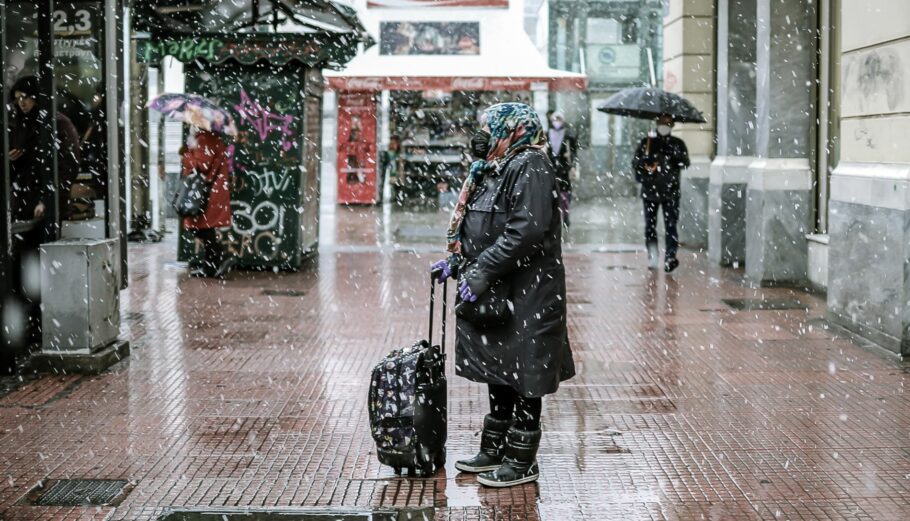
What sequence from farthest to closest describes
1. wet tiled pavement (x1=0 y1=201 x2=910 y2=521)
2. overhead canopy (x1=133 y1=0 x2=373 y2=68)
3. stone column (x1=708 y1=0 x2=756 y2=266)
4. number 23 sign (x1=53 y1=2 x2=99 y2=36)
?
stone column (x1=708 y1=0 x2=756 y2=266) < overhead canopy (x1=133 y1=0 x2=373 y2=68) < number 23 sign (x1=53 y1=2 x2=99 y2=36) < wet tiled pavement (x1=0 y1=201 x2=910 y2=521)

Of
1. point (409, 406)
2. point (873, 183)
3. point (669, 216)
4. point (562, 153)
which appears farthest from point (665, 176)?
point (409, 406)

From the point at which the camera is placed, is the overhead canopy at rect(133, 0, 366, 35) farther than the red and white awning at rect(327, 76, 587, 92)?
No

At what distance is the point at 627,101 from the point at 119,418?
8777 millimetres

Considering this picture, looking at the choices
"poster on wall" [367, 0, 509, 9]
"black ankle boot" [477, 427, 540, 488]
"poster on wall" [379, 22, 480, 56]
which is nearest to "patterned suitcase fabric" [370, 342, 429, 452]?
"black ankle boot" [477, 427, 540, 488]

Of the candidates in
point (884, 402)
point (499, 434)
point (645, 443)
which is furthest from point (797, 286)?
point (499, 434)

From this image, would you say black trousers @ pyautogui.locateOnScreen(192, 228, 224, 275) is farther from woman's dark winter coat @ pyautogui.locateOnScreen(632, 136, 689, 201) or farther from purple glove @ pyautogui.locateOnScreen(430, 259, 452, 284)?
purple glove @ pyautogui.locateOnScreen(430, 259, 452, 284)

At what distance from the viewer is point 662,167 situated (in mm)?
14414

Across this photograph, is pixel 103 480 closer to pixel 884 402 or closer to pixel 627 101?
pixel 884 402

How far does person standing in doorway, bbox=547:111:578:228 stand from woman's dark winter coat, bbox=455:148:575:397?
12.0 metres

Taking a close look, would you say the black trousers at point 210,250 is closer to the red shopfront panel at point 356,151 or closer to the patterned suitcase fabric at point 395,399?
the patterned suitcase fabric at point 395,399

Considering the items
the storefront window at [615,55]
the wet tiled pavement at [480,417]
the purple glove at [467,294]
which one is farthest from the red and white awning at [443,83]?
the purple glove at [467,294]

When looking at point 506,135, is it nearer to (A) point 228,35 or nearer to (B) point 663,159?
(A) point 228,35

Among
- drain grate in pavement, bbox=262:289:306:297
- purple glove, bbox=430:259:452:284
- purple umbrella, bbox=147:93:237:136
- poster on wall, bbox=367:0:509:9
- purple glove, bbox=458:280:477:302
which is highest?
poster on wall, bbox=367:0:509:9

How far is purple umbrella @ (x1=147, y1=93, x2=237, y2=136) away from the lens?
13305 mm
